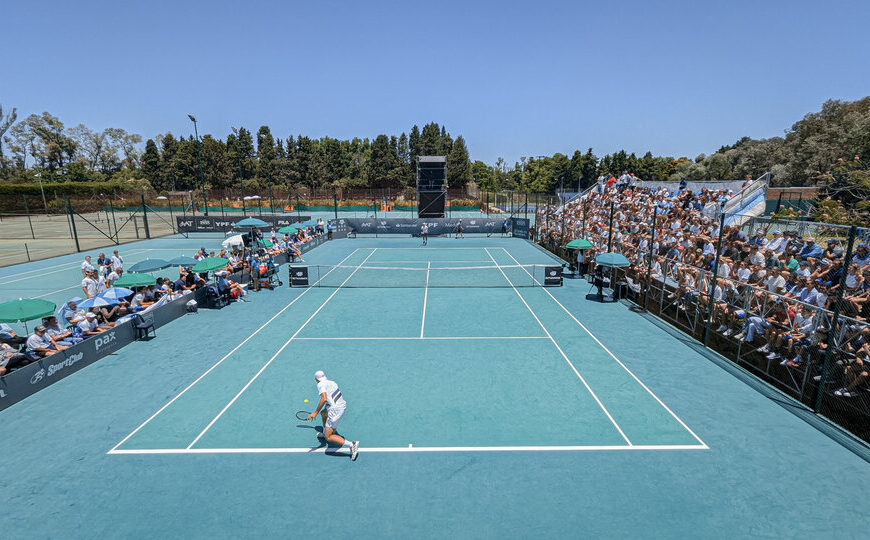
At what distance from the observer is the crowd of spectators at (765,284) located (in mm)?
9383

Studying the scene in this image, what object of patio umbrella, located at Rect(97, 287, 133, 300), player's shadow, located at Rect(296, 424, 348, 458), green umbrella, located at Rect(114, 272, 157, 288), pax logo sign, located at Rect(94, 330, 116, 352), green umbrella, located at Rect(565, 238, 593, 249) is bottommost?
player's shadow, located at Rect(296, 424, 348, 458)

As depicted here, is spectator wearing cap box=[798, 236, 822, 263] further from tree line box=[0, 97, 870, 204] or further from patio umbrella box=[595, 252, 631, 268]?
tree line box=[0, 97, 870, 204]

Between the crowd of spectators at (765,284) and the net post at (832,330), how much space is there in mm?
138

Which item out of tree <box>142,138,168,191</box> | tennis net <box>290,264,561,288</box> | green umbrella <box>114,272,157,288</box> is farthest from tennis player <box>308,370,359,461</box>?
tree <box>142,138,168,191</box>

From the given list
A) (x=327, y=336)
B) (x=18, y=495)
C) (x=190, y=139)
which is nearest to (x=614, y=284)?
(x=327, y=336)

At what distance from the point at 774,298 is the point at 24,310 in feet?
64.3

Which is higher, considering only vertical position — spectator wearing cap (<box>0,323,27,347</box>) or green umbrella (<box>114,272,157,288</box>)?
green umbrella (<box>114,272,157,288</box>)

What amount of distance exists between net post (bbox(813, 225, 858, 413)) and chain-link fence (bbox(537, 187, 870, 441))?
0.02 meters

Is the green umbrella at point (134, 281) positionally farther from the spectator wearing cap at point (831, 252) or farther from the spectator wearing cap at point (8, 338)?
the spectator wearing cap at point (831, 252)

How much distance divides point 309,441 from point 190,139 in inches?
3825

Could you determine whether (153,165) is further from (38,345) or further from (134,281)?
(38,345)

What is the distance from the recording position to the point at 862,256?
10.8 meters

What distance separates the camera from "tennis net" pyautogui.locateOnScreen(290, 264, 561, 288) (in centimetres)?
2114

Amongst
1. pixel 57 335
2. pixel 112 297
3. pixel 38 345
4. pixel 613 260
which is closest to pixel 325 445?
pixel 38 345
